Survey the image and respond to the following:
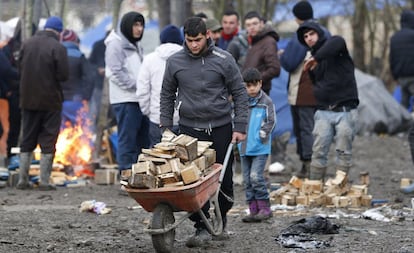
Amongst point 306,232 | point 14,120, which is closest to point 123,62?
point 14,120

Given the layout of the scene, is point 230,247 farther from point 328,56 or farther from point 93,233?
point 328,56

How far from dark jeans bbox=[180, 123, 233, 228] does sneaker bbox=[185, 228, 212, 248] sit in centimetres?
6

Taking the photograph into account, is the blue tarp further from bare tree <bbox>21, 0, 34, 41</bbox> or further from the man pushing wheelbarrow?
the man pushing wheelbarrow

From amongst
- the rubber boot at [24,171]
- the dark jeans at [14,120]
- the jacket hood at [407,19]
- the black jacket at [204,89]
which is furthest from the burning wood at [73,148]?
the black jacket at [204,89]

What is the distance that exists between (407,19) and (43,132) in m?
6.74

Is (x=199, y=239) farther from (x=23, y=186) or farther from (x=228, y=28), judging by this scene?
(x=228, y=28)

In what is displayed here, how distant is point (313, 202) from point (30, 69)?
4.04 metres

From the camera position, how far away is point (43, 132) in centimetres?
1324

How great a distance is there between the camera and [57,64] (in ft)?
43.1


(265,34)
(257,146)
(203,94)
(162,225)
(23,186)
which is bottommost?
(23,186)

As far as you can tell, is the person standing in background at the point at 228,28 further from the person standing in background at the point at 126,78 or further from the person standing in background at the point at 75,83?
the person standing in background at the point at 75,83

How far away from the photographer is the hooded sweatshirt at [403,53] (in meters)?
17.3

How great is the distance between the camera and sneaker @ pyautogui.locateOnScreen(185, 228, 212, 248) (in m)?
9.11

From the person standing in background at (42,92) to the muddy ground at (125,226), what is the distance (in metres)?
0.59
